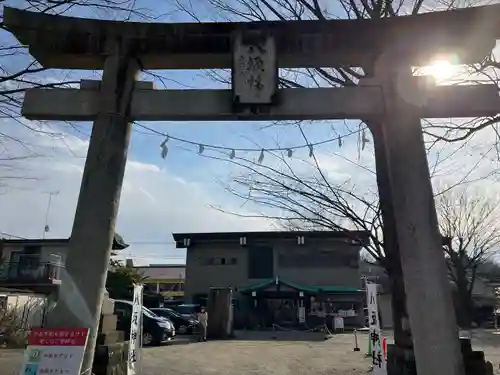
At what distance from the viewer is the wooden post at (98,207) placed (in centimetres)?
523

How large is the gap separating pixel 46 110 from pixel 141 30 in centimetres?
166

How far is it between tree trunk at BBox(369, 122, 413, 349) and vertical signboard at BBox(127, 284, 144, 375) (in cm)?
546

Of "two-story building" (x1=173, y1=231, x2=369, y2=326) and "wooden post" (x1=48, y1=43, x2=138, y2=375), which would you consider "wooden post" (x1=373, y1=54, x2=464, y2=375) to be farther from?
"two-story building" (x1=173, y1=231, x2=369, y2=326)

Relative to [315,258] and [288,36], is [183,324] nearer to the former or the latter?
[315,258]

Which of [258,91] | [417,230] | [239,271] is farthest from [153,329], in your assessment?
[239,271]

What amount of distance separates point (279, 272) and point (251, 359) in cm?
1828

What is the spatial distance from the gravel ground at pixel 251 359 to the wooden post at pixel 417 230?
278 inches

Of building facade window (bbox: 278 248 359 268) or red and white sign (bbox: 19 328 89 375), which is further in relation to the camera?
building facade window (bbox: 278 248 359 268)

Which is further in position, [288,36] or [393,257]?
[393,257]

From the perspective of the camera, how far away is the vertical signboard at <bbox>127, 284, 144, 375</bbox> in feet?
31.2

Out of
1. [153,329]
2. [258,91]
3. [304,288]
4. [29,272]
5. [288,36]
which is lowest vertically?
[153,329]

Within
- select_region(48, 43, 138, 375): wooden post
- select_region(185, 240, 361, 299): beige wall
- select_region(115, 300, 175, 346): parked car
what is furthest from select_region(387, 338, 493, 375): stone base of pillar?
select_region(185, 240, 361, 299): beige wall

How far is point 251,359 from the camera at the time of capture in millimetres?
13750

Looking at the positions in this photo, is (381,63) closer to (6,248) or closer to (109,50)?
(109,50)
